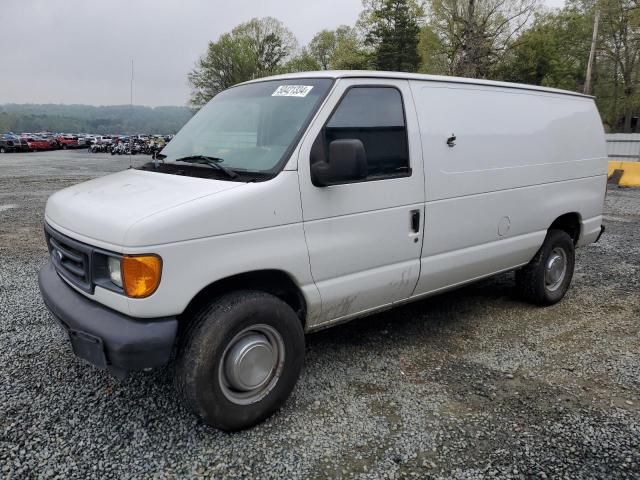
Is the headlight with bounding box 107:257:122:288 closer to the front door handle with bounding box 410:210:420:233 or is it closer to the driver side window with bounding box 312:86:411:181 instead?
the driver side window with bounding box 312:86:411:181

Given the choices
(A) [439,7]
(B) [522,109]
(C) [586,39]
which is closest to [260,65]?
(A) [439,7]

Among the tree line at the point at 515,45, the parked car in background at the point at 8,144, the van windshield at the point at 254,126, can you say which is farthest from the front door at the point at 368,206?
the parked car in background at the point at 8,144

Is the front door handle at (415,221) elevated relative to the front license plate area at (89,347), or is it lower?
elevated

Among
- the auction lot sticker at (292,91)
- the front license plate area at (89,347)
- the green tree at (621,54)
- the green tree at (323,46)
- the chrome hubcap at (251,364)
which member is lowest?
the chrome hubcap at (251,364)

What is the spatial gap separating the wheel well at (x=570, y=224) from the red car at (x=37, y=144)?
156 ft

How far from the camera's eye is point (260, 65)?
62.8 metres

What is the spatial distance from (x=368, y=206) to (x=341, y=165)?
0.47 m

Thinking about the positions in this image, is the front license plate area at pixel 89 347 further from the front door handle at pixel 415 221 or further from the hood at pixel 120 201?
the front door handle at pixel 415 221

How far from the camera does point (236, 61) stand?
5788 cm

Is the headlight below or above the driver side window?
below

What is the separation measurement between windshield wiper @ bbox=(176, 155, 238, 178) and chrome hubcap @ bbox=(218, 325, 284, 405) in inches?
36.4

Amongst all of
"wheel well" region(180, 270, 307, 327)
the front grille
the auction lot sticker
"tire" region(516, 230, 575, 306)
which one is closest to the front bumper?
the front grille

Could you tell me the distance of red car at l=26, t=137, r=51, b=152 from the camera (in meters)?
43.1

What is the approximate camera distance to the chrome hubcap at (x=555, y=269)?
5.01 meters
